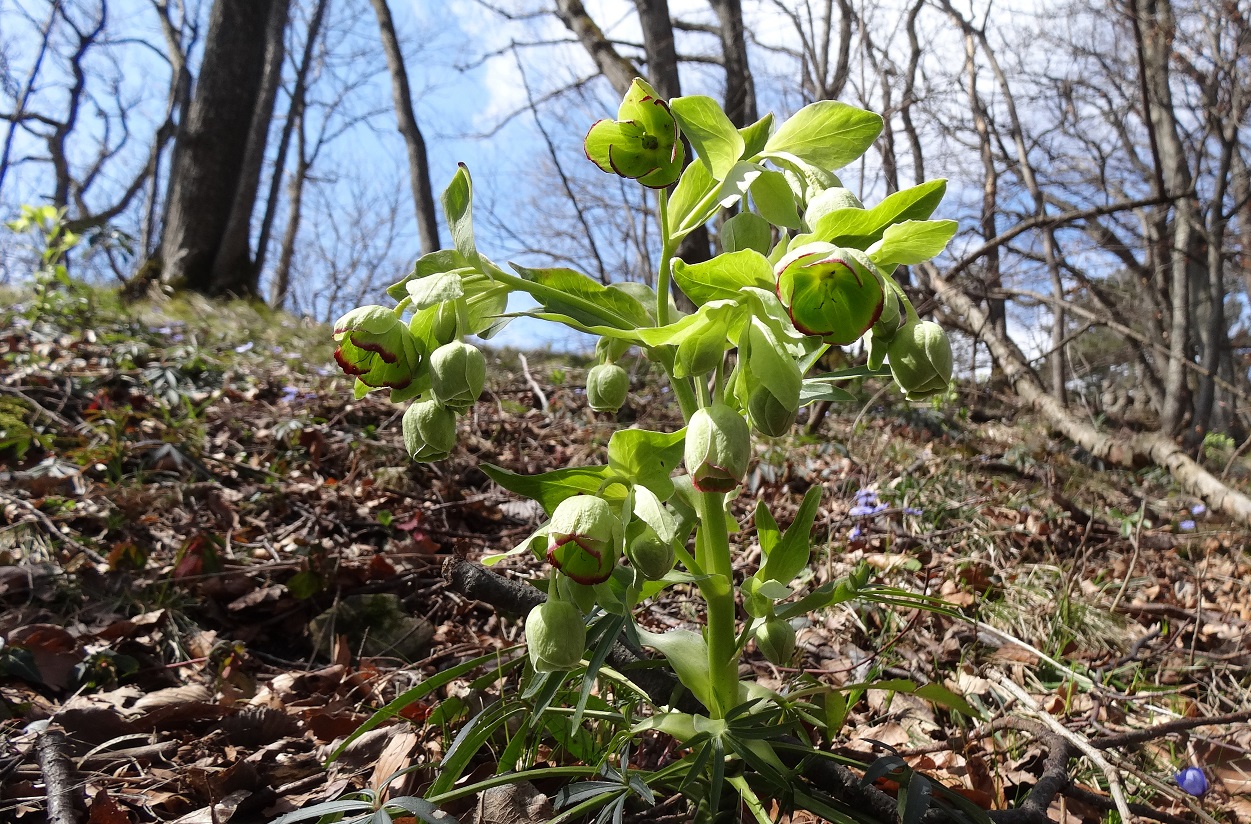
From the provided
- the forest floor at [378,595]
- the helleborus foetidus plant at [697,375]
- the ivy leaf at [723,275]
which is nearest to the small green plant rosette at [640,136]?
the helleborus foetidus plant at [697,375]

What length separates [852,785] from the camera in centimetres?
91

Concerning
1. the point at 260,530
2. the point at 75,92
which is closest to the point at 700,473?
the point at 260,530

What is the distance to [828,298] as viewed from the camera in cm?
74

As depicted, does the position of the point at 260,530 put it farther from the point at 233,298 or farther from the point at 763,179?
the point at 233,298

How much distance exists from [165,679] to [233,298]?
16.5 feet

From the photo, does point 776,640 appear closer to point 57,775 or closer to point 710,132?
point 710,132

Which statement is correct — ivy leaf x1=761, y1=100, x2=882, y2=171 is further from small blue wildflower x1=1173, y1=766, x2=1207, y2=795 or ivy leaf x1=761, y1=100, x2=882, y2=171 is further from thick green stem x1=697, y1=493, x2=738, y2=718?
small blue wildflower x1=1173, y1=766, x2=1207, y2=795

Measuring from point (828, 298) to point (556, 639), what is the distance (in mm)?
478

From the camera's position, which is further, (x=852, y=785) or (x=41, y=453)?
(x=41, y=453)

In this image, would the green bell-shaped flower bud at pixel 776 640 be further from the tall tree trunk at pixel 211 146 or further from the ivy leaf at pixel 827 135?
the tall tree trunk at pixel 211 146

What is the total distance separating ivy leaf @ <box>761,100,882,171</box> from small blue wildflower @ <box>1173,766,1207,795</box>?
109 centimetres

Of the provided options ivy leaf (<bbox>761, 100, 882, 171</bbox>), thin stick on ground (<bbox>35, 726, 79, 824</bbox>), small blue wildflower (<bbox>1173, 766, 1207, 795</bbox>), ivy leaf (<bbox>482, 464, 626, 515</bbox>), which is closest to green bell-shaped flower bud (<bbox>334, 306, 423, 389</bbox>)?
ivy leaf (<bbox>482, 464, 626, 515</bbox>)

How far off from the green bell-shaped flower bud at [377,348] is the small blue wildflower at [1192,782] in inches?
52.0

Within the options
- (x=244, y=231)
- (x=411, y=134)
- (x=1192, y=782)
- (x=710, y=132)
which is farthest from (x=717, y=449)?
(x=411, y=134)
